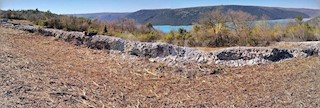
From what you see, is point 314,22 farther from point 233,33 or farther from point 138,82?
point 138,82

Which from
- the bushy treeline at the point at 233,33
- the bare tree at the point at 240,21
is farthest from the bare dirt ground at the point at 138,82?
the bare tree at the point at 240,21

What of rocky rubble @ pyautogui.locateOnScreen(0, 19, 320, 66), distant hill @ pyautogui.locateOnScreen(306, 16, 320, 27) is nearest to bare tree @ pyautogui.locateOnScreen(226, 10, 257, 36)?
distant hill @ pyautogui.locateOnScreen(306, 16, 320, 27)

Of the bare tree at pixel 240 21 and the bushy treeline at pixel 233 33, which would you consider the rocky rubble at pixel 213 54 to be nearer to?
the bushy treeline at pixel 233 33

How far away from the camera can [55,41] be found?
21.3ft

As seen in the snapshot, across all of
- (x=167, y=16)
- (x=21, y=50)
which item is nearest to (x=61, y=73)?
(x=21, y=50)

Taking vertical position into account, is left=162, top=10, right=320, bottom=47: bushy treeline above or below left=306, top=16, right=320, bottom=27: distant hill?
below

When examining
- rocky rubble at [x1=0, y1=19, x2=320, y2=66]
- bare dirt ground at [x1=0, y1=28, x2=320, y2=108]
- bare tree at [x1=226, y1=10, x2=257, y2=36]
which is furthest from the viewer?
bare tree at [x1=226, y1=10, x2=257, y2=36]

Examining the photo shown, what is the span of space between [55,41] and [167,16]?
5.69m

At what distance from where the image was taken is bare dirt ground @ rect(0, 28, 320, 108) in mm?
3465

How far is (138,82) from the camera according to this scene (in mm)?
4145

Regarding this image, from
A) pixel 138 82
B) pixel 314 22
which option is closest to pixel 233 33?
pixel 314 22

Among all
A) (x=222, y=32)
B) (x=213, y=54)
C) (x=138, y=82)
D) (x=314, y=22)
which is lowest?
(x=138, y=82)

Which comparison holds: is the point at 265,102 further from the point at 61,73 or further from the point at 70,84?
the point at 61,73

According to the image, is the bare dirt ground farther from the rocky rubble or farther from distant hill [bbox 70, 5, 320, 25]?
distant hill [bbox 70, 5, 320, 25]
